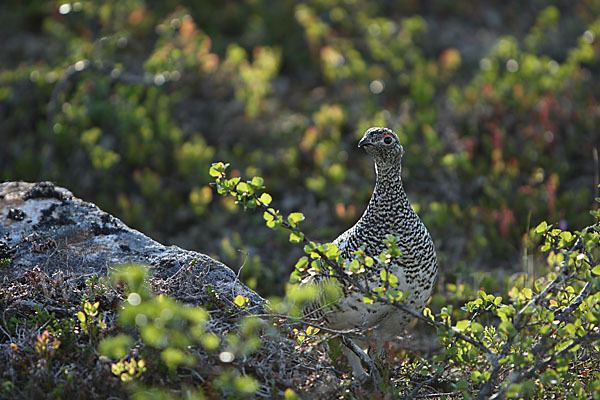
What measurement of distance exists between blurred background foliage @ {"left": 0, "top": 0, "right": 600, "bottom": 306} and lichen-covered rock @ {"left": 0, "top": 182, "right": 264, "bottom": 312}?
1.94m

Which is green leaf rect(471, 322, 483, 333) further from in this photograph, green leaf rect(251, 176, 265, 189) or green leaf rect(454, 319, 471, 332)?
green leaf rect(251, 176, 265, 189)

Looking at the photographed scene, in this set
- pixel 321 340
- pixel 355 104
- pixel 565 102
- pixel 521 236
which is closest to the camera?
pixel 321 340

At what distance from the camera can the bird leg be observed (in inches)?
172

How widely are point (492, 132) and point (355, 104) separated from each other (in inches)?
82.8

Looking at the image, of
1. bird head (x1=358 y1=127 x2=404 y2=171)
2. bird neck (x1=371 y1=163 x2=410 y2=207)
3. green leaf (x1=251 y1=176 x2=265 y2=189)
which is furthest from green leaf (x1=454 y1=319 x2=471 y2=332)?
bird head (x1=358 y1=127 x2=404 y2=171)

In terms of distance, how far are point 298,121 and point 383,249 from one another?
4.86 m

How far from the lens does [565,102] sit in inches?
340

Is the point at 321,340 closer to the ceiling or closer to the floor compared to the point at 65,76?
closer to the ceiling

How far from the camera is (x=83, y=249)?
4566mm

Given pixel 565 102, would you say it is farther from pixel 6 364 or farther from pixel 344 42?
pixel 6 364

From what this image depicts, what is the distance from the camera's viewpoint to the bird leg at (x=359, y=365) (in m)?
4.36

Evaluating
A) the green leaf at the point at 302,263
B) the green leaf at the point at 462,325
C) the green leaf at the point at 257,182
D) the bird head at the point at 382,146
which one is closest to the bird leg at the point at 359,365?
the green leaf at the point at 462,325

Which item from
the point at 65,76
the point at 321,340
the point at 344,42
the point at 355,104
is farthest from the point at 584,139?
the point at 65,76

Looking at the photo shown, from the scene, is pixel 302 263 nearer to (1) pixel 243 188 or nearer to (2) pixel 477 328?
(1) pixel 243 188
